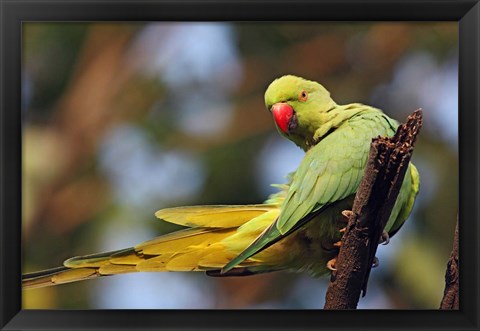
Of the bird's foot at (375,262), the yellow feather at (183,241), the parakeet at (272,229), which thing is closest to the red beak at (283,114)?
the parakeet at (272,229)

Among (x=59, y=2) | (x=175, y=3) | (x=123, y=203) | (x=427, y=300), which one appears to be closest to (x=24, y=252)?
(x=123, y=203)

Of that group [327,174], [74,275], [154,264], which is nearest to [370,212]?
[327,174]

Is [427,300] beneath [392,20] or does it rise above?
beneath

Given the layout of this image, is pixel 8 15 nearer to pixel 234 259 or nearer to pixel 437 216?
pixel 234 259

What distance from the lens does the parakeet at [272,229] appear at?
6.15ft

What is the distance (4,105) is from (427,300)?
143 centimetres

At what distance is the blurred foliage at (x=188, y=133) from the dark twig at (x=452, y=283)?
20 mm

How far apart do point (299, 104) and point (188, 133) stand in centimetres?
36

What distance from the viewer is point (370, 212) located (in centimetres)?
167

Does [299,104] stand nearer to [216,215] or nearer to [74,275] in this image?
[216,215]

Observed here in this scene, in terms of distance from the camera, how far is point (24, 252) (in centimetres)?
190

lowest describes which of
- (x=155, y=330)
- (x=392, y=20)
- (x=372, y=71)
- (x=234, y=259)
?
(x=155, y=330)

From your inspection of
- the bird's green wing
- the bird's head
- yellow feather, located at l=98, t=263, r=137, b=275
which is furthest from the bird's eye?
yellow feather, located at l=98, t=263, r=137, b=275

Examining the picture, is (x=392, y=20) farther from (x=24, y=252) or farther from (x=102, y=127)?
(x=24, y=252)
